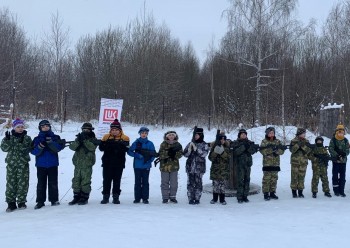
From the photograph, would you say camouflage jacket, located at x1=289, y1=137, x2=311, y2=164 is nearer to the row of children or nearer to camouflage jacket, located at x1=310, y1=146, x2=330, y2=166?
the row of children

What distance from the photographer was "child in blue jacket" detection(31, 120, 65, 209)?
7176mm

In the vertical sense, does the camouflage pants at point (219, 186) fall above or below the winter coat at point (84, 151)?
below

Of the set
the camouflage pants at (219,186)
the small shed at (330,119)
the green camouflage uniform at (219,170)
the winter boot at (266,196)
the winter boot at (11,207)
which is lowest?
the winter boot at (11,207)

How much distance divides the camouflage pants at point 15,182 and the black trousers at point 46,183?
280mm

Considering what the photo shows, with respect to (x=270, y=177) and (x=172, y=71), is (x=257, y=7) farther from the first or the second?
(x=270, y=177)

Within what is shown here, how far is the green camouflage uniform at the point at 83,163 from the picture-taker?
729 cm

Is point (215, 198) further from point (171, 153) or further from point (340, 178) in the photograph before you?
point (340, 178)

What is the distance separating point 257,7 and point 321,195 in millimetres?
14926

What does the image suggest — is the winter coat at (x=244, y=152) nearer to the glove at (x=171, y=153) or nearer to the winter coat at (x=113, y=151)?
the glove at (x=171, y=153)

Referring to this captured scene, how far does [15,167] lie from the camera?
7.18m

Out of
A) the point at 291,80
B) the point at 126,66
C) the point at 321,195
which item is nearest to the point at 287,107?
the point at 291,80

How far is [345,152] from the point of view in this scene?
27.4ft

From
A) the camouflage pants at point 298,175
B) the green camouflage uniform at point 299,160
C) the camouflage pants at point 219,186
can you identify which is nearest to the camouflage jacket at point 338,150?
the green camouflage uniform at point 299,160

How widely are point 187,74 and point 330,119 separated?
24307 millimetres
